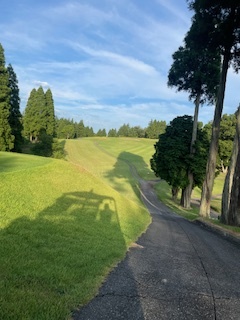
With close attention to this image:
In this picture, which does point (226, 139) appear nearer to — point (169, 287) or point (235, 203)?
point (235, 203)

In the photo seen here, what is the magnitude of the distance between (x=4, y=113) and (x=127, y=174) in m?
28.5

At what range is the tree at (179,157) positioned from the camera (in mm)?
33219

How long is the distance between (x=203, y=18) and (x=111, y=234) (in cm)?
1528

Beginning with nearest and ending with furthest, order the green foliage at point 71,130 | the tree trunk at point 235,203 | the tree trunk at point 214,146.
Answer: the tree trunk at point 235,203 → the tree trunk at point 214,146 → the green foliage at point 71,130

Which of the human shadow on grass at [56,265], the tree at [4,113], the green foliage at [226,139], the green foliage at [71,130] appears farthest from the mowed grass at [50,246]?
the green foliage at [71,130]

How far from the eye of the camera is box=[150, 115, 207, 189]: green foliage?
33219 millimetres

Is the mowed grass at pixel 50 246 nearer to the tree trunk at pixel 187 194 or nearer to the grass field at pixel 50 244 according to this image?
the grass field at pixel 50 244

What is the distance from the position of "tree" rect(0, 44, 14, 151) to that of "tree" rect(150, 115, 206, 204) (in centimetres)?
1958

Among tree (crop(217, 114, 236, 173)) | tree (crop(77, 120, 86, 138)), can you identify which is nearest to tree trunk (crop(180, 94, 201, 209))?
tree (crop(217, 114, 236, 173))

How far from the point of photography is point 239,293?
619 centimetres

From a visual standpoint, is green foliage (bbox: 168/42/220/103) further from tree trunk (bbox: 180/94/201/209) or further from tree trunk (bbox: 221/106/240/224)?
tree trunk (bbox: 221/106/240/224)

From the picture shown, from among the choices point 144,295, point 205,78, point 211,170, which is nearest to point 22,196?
point 144,295

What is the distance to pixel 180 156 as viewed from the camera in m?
34.3

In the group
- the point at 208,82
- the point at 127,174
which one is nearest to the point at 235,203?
the point at 208,82
